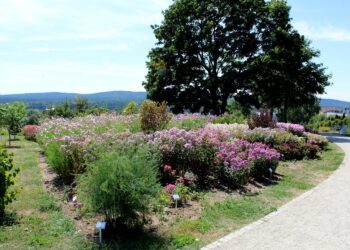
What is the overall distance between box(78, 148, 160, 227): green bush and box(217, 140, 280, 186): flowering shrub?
3490mm

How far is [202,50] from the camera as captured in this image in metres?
26.7

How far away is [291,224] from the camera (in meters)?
5.88

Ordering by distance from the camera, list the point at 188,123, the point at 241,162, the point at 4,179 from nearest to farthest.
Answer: the point at 4,179 → the point at 241,162 → the point at 188,123

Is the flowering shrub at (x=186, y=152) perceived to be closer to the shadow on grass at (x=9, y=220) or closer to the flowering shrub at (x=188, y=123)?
the shadow on grass at (x=9, y=220)

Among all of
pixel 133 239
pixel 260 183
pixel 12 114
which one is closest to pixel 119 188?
pixel 133 239

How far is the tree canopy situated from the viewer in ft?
82.9

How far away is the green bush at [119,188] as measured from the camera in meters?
4.84

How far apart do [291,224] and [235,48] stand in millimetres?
21680

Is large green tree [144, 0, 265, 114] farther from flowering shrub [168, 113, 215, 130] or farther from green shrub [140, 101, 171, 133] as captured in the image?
green shrub [140, 101, 171, 133]

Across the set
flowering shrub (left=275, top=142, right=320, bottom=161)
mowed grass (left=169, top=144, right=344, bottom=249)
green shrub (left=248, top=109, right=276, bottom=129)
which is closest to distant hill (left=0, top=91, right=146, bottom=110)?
green shrub (left=248, top=109, right=276, bottom=129)

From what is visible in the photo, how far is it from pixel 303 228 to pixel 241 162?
2922 mm

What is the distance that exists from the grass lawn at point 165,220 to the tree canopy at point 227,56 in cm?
1736

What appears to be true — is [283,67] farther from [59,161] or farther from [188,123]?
[59,161]

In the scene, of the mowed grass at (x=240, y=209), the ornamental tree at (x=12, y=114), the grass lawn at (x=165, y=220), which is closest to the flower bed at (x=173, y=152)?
the grass lawn at (x=165, y=220)
